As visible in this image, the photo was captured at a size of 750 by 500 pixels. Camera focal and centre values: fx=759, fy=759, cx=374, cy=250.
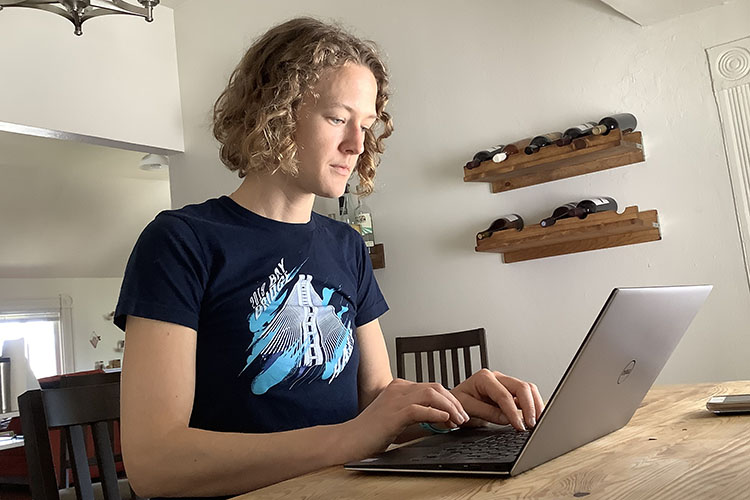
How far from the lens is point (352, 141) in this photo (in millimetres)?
1242

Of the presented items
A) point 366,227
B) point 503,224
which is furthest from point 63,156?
point 503,224

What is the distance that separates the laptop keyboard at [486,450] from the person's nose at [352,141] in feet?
1.73

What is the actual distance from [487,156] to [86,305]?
8.21 metres

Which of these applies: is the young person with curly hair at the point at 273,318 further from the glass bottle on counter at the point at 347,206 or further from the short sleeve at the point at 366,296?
the glass bottle on counter at the point at 347,206

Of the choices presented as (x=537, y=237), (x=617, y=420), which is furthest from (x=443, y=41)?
(x=617, y=420)

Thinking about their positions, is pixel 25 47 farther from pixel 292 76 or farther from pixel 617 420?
pixel 617 420

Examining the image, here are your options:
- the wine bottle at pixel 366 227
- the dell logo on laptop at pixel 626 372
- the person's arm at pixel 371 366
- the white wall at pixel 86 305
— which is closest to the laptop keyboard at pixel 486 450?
the dell logo on laptop at pixel 626 372

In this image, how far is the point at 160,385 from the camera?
97cm

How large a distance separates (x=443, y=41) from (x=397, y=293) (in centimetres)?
116

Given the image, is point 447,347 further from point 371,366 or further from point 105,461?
point 105,461

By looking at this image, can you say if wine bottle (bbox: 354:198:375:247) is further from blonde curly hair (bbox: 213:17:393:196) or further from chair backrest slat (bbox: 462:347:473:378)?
blonde curly hair (bbox: 213:17:393:196)

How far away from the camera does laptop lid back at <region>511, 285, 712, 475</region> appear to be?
2.31 feet

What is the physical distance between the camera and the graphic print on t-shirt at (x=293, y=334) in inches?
44.9

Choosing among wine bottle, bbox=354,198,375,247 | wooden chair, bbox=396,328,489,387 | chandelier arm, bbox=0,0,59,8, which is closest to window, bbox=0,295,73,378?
wine bottle, bbox=354,198,375,247
